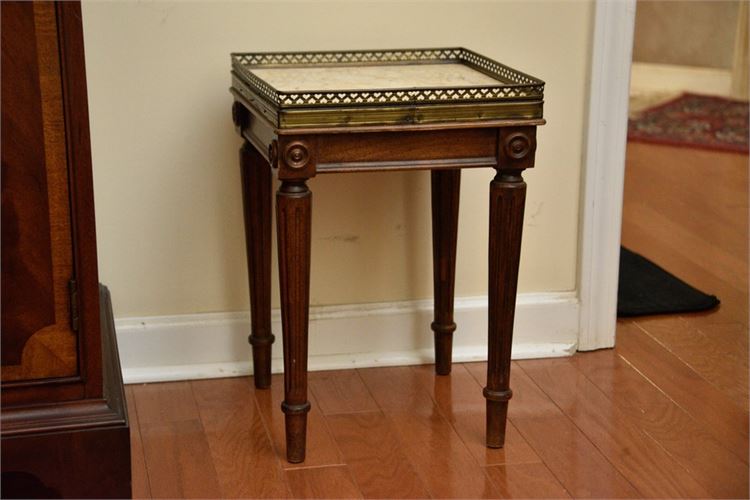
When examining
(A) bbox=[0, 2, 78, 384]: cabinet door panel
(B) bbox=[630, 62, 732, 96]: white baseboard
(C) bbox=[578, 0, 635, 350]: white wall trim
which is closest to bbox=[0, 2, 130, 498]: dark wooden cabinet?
(A) bbox=[0, 2, 78, 384]: cabinet door panel

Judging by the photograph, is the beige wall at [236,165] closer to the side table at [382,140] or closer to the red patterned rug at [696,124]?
the side table at [382,140]

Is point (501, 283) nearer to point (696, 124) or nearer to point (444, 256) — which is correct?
point (444, 256)

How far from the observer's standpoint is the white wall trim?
9.34 feet

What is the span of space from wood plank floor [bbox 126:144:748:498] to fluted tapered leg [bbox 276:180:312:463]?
95mm

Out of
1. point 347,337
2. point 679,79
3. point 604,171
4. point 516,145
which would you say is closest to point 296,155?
point 516,145

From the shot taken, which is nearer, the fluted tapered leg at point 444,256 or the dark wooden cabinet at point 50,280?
the dark wooden cabinet at point 50,280

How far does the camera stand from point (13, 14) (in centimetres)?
167

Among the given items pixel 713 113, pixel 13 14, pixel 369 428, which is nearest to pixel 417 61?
pixel 369 428

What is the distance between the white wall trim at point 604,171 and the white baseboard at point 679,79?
138 inches

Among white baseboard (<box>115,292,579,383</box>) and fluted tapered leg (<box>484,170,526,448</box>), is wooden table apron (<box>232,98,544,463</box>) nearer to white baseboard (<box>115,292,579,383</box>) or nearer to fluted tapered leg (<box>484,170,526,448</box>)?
fluted tapered leg (<box>484,170,526,448</box>)

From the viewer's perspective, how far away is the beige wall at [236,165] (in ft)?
8.75

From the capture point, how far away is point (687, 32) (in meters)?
6.46

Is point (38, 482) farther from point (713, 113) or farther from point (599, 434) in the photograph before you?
point (713, 113)

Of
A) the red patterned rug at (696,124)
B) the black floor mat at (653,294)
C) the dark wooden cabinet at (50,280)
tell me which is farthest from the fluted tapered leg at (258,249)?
the red patterned rug at (696,124)
